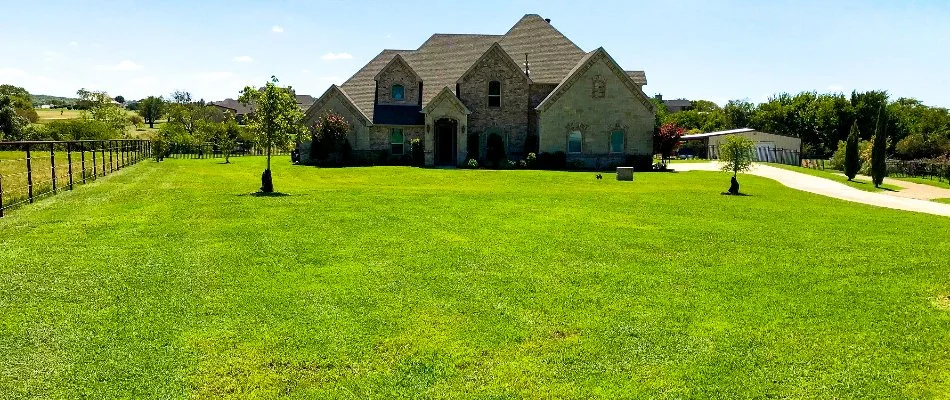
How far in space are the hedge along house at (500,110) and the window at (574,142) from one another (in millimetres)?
69

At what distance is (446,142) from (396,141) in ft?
11.8

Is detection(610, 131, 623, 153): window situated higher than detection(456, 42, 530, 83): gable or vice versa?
detection(456, 42, 530, 83): gable

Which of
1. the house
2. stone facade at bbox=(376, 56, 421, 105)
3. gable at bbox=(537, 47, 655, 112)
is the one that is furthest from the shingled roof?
the house

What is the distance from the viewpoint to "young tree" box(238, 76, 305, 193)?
81.5ft

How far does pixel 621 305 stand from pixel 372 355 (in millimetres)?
3797

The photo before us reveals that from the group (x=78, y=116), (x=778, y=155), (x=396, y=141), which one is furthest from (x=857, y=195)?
(x=78, y=116)

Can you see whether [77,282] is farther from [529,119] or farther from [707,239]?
[529,119]

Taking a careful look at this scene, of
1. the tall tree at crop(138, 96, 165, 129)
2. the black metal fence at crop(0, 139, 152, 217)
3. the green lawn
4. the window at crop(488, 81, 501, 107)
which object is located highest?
the tall tree at crop(138, 96, 165, 129)

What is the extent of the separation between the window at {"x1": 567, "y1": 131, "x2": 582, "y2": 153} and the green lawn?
2768 cm

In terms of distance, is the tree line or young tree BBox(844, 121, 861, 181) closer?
young tree BBox(844, 121, 861, 181)

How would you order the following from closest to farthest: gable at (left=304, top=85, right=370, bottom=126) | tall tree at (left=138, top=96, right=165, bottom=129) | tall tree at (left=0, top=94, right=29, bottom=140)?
gable at (left=304, top=85, right=370, bottom=126) < tall tree at (left=0, top=94, right=29, bottom=140) < tall tree at (left=138, top=96, right=165, bottom=129)

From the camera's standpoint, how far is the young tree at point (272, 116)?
24828 mm

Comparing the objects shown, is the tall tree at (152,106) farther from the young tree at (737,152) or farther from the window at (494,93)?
the young tree at (737,152)

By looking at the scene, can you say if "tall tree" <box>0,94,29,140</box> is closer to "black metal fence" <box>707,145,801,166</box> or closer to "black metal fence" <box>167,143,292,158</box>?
"black metal fence" <box>167,143,292,158</box>
